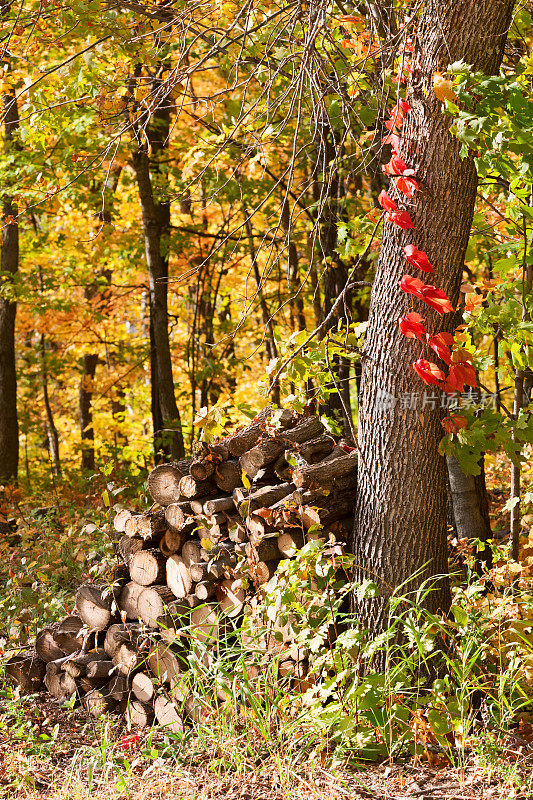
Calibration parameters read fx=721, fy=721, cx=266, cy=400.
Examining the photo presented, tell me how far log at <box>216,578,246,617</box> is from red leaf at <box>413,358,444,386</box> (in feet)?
4.26

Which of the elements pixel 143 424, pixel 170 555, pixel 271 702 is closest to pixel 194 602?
pixel 170 555

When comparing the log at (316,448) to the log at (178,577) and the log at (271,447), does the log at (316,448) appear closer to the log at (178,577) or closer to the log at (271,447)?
the log at (271,447)

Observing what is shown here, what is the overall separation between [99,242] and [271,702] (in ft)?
28.4

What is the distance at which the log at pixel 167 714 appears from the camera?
3484 mm

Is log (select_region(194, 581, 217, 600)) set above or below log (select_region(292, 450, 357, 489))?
below

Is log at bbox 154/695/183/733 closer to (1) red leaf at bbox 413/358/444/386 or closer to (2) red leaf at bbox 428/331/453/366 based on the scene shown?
(1) red leaf at bbox 413/358/444/386

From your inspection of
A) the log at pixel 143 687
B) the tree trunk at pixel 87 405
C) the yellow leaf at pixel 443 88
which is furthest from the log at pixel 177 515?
the tree trunk at pixel 87 405

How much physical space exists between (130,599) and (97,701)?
22.0 inches

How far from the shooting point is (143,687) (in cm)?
376

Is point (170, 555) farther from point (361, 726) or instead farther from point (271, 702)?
point (361, 726)

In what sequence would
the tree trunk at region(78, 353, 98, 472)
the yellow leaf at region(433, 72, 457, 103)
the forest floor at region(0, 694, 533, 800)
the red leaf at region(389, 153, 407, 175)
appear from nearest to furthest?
the forest floor at region(0, 694, 533, 800), the yellow leaf at region(433, 72, 457, 103), the red leaf at region(389, 153, 407, 175), the tree trunk at region(78, 353, 98, 472)

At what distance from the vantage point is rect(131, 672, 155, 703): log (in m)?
3.72

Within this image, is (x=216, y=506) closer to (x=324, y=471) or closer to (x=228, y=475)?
(x=228, y=475)

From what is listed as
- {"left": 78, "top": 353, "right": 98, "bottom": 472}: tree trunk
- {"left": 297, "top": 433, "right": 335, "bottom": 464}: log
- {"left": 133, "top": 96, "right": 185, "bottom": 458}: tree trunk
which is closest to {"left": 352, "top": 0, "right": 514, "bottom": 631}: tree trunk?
{"left": 297, "top": 433, "right": 335, "bottom": 464}: log
